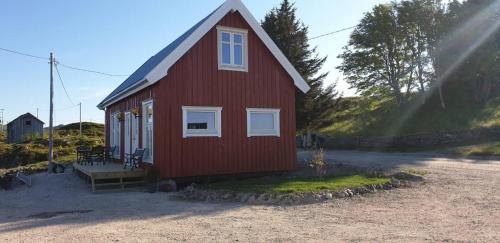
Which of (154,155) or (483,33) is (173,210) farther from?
(483,33)

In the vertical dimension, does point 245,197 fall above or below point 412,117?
below

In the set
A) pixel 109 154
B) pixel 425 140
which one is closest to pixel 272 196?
pixel 109 154

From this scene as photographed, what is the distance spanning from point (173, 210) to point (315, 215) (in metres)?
3.34

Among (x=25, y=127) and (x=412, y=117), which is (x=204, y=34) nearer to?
(x=412, y=117)

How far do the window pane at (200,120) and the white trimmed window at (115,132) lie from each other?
288 inches

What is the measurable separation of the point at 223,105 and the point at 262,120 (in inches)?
73.4

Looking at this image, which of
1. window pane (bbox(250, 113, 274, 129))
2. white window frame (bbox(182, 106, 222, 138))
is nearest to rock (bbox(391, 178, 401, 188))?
window pane (bbox(250, 113, 274, 129))

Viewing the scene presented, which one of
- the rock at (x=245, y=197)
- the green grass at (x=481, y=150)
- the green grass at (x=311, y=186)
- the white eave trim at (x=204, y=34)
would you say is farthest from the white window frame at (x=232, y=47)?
the green grass at (x=481, y=150)

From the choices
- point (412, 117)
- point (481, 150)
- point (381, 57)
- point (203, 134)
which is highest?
point (381, 57)

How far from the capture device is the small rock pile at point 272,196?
1195 cm

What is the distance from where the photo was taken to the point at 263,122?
58.7 ft

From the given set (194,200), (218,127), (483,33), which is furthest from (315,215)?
(483,33)

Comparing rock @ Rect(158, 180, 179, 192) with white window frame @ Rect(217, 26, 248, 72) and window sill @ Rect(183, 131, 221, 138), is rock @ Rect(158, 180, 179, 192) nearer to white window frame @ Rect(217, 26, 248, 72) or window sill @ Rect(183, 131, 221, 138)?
window sill @ Rect(183, 131, 221, 138)

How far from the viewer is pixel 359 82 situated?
41656 mm
